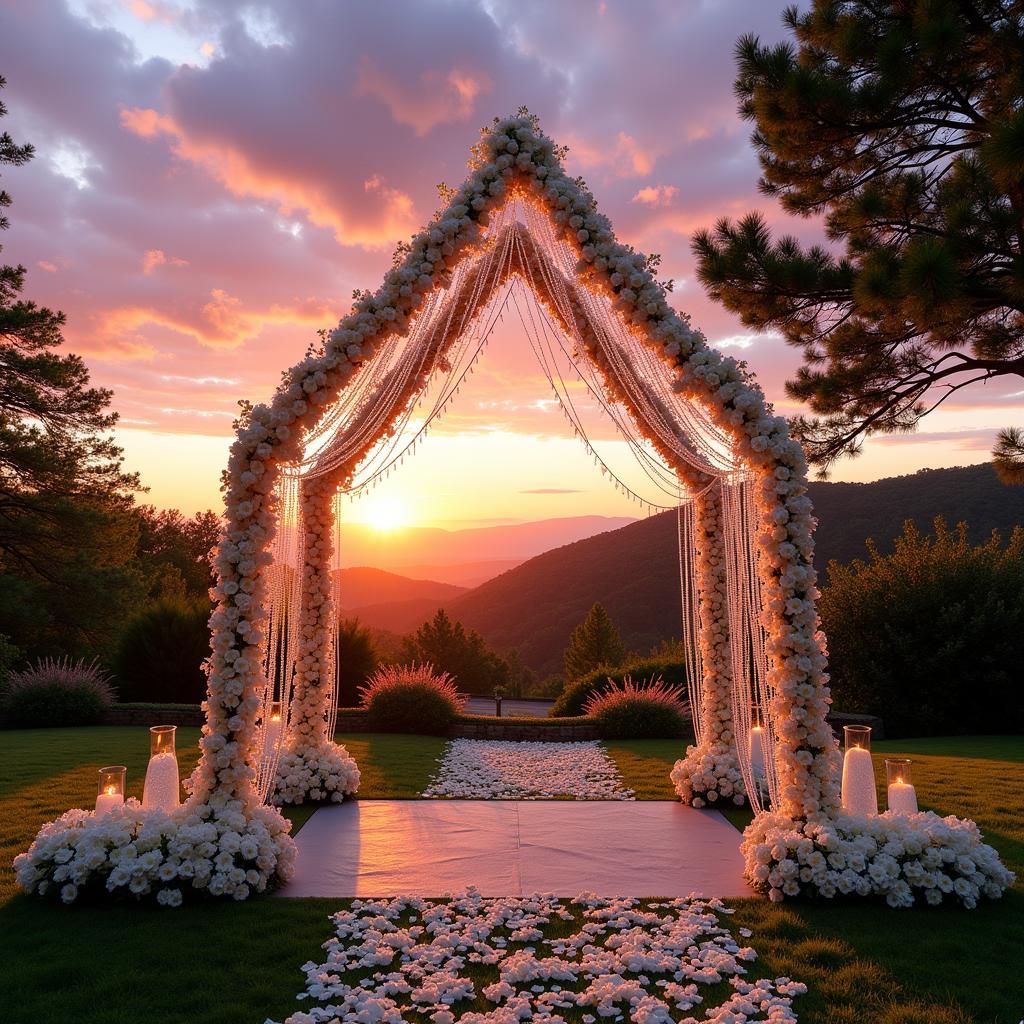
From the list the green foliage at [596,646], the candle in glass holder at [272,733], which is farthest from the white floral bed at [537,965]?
the green foliage at [596,646]

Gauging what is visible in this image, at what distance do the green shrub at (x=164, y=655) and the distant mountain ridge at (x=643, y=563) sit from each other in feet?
92.3

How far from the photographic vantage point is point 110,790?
5.18 metres

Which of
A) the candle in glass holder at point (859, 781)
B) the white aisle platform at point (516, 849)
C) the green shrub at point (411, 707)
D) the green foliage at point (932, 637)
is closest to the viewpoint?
the white aisle platform at point (516, 849)

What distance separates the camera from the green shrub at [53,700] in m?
13.1

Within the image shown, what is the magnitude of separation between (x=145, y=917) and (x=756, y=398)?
5168 millimetres

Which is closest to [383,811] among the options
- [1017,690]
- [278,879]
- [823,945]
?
[278,879]

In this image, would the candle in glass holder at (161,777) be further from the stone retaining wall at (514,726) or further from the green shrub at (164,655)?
the green shrub at (164,655)

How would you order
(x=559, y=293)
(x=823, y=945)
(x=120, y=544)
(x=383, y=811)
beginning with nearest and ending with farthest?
(x=823, y=945), (x=559, y=293), (x=383, y=811), (x=120, y=544)

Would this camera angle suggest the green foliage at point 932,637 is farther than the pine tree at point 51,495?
No

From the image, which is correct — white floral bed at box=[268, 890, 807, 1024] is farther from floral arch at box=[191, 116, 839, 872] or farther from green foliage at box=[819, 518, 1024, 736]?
green foliage at box=[819, 518, 1024, 736]

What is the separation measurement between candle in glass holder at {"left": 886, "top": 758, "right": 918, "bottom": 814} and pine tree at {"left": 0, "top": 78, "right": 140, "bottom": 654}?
63.5 feet

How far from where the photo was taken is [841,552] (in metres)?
38.1

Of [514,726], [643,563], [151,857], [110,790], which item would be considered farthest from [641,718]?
[643,563]

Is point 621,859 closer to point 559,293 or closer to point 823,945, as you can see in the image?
point 823,945
